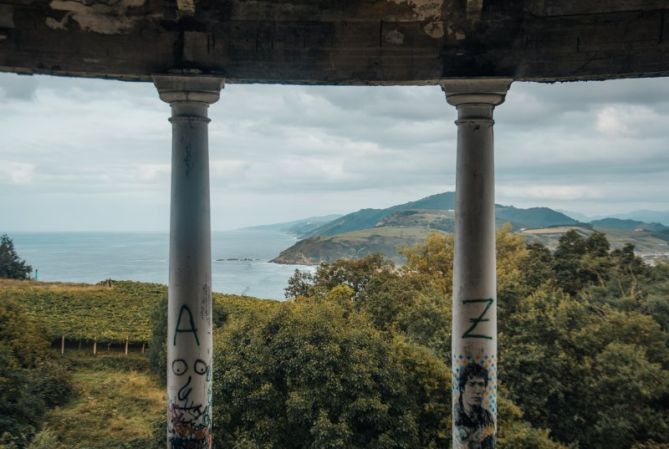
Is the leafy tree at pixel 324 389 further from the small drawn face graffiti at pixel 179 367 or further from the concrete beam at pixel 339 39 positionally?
the concrete beam at pixel 339 39

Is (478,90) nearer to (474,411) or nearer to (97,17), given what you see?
(474,411)

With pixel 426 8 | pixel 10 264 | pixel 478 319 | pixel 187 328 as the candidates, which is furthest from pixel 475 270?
pixel 10 264

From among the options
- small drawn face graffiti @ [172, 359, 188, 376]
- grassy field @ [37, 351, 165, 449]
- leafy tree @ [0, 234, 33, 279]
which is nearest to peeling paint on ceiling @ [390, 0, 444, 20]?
small drawn face graffiti @ [172, 359, 188, 376]

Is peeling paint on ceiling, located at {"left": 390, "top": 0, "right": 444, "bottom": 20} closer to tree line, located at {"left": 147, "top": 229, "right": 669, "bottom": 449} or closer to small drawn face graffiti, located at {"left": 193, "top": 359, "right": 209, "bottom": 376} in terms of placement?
small drawn face graffiti, located at {"left": 193, "top": 359, "right": 209, "bottom": 376}

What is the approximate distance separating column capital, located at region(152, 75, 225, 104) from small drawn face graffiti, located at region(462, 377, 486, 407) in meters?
7.07

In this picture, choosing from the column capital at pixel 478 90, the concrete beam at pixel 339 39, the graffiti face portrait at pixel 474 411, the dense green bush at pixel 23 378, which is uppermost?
the concrete beam at pixel 339 39

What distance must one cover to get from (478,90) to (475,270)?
3.29 meters

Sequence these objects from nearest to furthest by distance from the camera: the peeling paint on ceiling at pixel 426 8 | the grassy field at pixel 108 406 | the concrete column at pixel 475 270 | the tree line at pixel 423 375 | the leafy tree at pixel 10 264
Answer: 1. the concrete column at pixel 475 270
2. the peeling paint on ceiling at pixel 426 8
3. the tree line at pixel 423 375
4. the grassy field at pixel 108 406
5. the leafy tree at pixel 10 264

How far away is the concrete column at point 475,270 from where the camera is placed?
30.6 feet

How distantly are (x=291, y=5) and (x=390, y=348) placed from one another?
15.5 metres

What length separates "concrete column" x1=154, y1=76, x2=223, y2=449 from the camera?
30.2ft

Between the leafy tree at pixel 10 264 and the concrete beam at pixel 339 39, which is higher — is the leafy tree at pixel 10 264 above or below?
below

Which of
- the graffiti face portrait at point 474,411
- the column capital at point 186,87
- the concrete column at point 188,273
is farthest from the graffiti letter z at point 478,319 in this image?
the column capital at point 186,87

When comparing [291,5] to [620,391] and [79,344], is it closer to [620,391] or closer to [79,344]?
[620,391]
